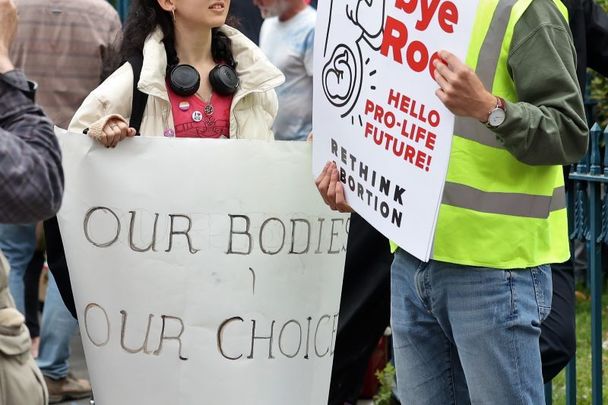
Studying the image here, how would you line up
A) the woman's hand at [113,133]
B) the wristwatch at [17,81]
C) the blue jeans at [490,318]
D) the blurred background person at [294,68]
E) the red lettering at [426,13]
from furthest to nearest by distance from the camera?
the blurred background person at [294,68], the woman's hand at [113,133], the blue jeans at [490,318], the red lettering at [426,13], the wristwatch at [17,81]

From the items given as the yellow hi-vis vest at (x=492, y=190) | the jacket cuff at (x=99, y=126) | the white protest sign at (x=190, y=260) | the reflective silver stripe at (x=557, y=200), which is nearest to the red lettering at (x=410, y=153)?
the yellow hi-vis vest at (x=492, y=190)

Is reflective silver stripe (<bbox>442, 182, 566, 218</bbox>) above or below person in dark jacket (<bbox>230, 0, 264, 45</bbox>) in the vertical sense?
above

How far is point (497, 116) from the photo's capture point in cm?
281

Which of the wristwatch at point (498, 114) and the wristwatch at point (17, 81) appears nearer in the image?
the wristwatch at point (17, 81)

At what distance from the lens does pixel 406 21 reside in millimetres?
2967

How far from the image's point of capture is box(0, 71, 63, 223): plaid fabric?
2.31 m

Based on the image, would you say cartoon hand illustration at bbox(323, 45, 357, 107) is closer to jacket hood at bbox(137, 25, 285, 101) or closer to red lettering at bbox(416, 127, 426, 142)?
red lettering at bbox(416, 127, 426, 142)

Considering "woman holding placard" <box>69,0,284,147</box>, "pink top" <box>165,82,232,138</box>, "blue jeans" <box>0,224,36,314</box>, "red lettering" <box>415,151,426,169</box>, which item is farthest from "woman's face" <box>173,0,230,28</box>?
"blue jeans" <box>0,224,36,314</box>

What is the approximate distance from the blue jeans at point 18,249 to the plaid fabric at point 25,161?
3836 millimetres

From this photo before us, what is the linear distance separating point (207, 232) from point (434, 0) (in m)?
1.08

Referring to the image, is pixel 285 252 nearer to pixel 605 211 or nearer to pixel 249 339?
pixel 249 339

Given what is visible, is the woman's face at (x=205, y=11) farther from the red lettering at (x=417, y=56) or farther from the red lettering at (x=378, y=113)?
the red lettering at (x=417, y=56)

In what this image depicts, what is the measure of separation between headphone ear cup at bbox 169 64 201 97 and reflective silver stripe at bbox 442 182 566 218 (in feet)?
3.50

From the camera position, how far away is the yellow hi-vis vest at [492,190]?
2947mm
